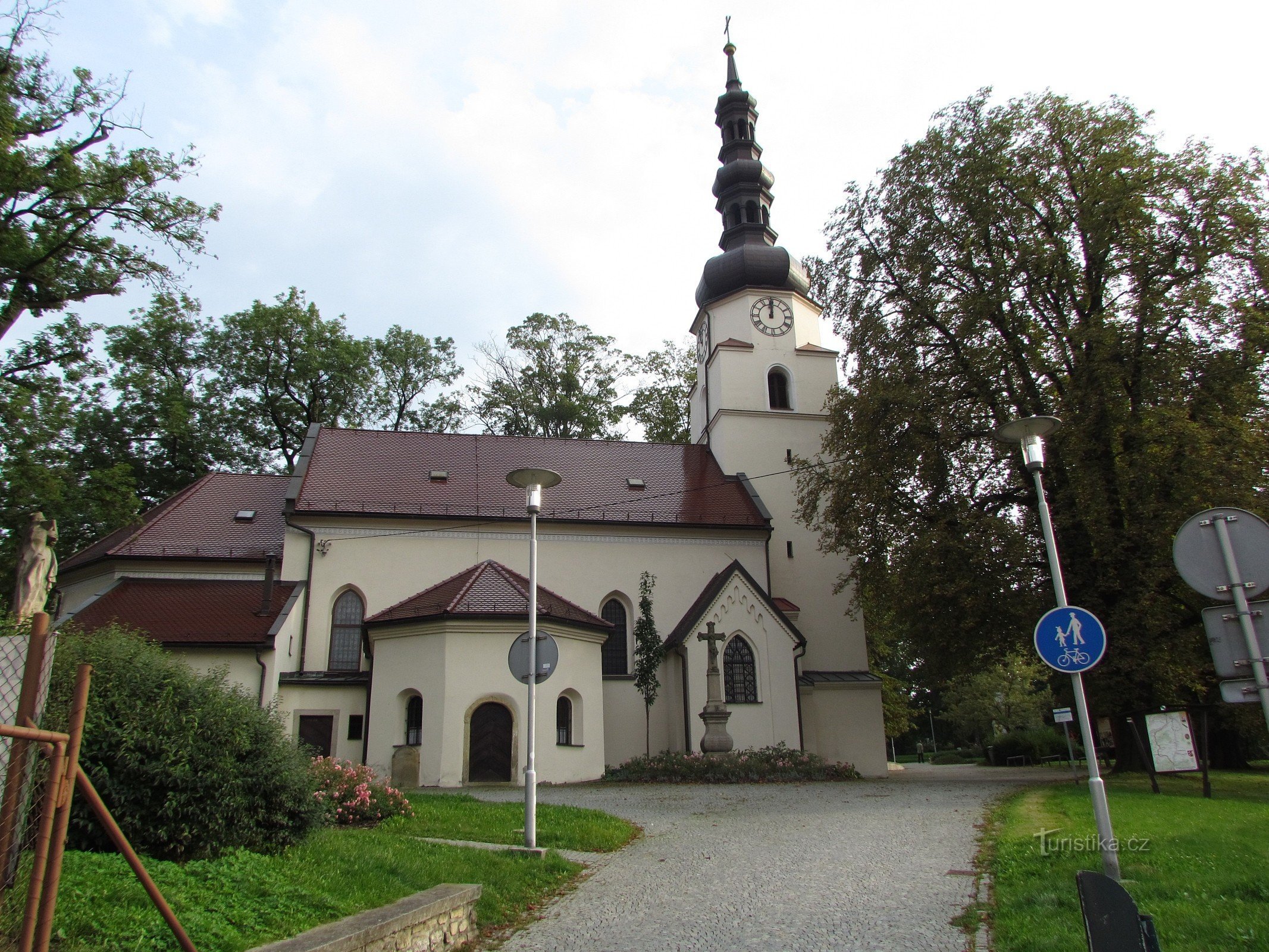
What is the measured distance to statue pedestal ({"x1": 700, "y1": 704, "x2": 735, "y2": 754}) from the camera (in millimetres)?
20828

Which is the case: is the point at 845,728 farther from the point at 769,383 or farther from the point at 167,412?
the point at 167,412

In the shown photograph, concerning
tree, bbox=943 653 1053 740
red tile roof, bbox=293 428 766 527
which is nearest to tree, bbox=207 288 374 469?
red tile roof, bbox=293 428 766 527

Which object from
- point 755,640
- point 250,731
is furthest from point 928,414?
point 250,731

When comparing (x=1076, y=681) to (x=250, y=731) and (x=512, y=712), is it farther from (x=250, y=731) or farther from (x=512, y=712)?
(x=512, y=712)

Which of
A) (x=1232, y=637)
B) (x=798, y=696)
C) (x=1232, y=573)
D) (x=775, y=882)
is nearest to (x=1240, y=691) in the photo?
(x=1232, y=637)

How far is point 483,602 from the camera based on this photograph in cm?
2070

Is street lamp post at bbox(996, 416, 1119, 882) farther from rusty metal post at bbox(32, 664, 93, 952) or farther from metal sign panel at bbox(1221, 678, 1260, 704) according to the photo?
rusty metal post at bbox(32, 664, 93, 952)

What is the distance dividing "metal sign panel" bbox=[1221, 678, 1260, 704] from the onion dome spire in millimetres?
25758

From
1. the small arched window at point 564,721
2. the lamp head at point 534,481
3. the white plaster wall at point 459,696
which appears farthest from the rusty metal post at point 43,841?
the small arched window at point 564,721

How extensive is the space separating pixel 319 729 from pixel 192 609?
405 centimetres

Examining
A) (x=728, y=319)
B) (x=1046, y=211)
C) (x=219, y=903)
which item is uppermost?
(x=728, y=319)

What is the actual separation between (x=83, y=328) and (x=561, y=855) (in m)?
16.5

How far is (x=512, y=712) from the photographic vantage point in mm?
19906

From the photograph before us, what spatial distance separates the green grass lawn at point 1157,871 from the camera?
586 centimetres
